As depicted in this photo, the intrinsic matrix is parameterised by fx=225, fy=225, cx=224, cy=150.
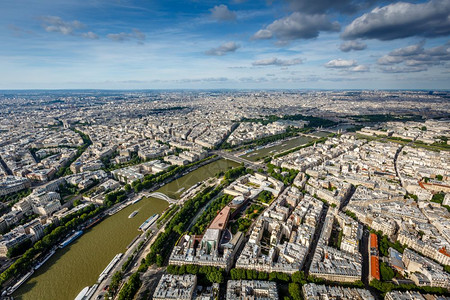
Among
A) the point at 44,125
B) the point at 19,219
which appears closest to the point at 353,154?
the point at 19,219

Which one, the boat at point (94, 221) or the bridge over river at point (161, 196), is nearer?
the boat at point (94, 221)

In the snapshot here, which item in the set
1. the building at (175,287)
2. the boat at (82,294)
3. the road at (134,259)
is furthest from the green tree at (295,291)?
the boat at (82,294)

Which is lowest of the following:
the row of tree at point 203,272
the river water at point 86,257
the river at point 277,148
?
the river water at point 86,257

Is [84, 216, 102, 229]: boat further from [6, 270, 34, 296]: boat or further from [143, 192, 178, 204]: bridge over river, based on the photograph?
[143, 192, 178, 204]: bridge over river

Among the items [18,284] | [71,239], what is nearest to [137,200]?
[71,239]

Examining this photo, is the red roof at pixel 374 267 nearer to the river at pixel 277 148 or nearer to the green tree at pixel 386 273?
the green tree at pixel 386 273

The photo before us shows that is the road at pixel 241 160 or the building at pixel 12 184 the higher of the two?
the building at pixel 12 184
